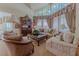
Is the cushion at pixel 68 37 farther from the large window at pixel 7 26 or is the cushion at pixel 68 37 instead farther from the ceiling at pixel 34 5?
the large window at pixel 7 26

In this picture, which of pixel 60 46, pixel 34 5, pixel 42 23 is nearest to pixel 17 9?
pixel 34 5

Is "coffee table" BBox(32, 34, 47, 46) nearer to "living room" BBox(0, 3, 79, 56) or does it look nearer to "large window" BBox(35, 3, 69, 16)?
"living room" BBox(0, 3, 79, 56)

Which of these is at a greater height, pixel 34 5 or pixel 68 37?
pixel 34 5

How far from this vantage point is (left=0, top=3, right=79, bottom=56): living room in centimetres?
192

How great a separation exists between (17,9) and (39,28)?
445mm

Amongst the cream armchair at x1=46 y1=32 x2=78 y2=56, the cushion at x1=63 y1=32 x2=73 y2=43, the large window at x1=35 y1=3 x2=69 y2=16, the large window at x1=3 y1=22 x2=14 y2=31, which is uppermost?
the large window at x1=35 y1=3 x2=69 y2=16

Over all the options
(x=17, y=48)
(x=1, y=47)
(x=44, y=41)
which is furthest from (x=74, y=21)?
(x=1, y=47)

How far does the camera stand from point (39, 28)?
1961 millimetres

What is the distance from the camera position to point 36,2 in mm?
1960

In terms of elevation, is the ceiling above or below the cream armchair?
above

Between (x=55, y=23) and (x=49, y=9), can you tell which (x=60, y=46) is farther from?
(x=49, y=9)

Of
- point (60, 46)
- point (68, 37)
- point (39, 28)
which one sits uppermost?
point (39, 28)

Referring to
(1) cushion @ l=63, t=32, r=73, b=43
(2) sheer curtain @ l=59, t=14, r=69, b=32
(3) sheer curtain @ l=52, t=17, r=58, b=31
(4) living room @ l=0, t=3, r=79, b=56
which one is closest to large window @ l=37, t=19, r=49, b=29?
(4) living room @ l=0, t=3, r=79, b=56

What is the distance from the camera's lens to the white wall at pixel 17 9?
6.30 feet
